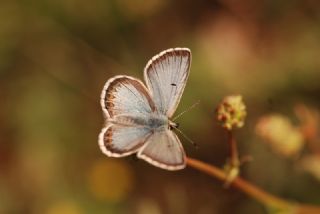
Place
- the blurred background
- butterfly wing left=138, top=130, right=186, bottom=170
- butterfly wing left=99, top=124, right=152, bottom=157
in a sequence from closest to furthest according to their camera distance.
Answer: butterfly wing left=138, top=130, right=186, bottom=170 < butterfly wing left=99, top=124, right=152, bottom=157 < the blurred background

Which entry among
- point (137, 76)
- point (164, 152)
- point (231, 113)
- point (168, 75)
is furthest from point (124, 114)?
point (137, 76)

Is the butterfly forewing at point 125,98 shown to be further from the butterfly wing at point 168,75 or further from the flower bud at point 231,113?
the flower bud at point 231,113

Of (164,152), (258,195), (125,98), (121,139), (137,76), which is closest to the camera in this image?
(164,152)

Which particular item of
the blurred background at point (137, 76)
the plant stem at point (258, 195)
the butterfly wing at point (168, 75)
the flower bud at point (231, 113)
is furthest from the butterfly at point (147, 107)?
the blurred background at point (137, 76)

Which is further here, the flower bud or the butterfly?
the flower bud

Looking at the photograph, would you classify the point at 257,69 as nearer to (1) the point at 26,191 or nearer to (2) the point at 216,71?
(2) the point at 216,71

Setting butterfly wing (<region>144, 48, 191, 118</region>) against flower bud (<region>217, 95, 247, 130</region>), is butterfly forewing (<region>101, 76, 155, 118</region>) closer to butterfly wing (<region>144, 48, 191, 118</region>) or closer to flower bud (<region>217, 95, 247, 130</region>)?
butterfly wing (<region>144, 48, 191, 118</region>)

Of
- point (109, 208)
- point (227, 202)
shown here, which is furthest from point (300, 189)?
point (109, 208)

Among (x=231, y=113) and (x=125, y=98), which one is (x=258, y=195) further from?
(x=125, y=98)

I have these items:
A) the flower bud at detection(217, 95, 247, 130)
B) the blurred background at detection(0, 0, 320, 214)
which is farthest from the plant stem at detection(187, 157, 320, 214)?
the blurred background at detection(0, 0, 320, 214)
